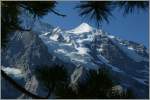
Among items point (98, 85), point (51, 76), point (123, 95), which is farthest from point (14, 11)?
point (123, 95)

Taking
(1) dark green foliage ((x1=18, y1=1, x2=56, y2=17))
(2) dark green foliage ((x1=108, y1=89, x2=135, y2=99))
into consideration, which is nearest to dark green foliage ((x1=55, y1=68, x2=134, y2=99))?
(2) dark green foliage ((x1=108, y1=89, x2=135, y2=99))

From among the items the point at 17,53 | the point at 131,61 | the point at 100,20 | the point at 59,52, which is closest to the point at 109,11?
the point at 100,20

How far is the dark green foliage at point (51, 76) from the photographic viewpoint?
1.92 meters

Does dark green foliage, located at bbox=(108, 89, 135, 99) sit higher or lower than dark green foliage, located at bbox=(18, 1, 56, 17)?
lower

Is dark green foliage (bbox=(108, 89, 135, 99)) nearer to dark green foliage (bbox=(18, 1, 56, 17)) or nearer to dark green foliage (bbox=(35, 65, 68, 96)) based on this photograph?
dark green foliage (bbox=(35, 65, 68, 96))

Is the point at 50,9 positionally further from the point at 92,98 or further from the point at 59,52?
the point at 59,52

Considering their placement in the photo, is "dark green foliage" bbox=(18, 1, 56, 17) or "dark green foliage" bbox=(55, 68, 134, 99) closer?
"dark green foliage" bbox=(55, 68, 134, 99)

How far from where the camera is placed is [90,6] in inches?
74.7

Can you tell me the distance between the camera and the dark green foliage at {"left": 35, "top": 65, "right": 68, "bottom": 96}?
6.31ft

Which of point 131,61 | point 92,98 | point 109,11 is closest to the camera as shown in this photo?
point 92,98

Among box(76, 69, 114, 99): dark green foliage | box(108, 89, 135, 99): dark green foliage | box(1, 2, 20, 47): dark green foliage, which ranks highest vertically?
box(1, 2, 20, 47): dark green foliage

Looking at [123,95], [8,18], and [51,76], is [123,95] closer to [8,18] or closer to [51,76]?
[51,76]

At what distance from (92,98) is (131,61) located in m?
200

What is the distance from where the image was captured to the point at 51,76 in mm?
1950
